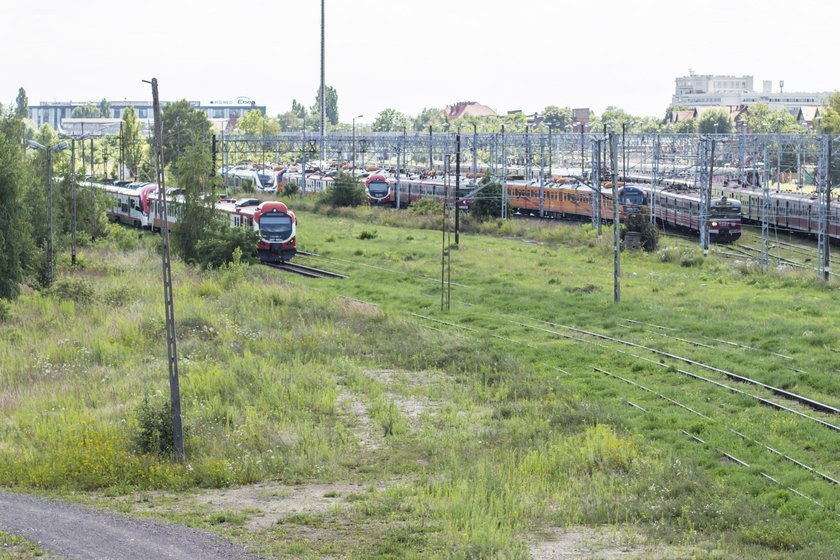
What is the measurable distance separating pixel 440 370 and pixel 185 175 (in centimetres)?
2206

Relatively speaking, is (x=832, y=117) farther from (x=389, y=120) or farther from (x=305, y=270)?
(x=389, y=120)

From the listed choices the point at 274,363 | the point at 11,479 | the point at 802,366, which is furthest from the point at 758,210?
the point at 11,479

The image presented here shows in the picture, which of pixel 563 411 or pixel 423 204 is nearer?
pixel 563 411

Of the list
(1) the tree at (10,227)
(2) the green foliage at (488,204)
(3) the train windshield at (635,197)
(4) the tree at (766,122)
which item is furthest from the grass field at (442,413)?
(4) the tree at (766,122)

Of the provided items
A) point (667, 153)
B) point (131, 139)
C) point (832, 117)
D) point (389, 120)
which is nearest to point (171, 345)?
point (667, 153)

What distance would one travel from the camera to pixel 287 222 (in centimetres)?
4988

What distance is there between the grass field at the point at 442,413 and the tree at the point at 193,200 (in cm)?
345

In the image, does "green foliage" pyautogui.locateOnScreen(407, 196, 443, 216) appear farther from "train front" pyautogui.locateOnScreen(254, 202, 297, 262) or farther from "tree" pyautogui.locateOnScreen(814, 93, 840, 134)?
"tree" pyautogui.locateOnScreen(814, 93, 840, 134)

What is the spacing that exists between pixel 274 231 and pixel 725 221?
25.5m

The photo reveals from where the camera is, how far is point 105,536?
617 inches

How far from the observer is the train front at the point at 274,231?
49.2 m

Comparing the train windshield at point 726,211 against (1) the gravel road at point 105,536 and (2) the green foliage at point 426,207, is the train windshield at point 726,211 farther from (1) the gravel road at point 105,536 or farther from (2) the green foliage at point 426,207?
(1) the gravel road at point 105,536

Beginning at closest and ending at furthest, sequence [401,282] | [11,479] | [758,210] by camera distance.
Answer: [11,479] → [401,282] → [758,210]

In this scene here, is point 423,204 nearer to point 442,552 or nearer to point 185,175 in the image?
point 185,175
